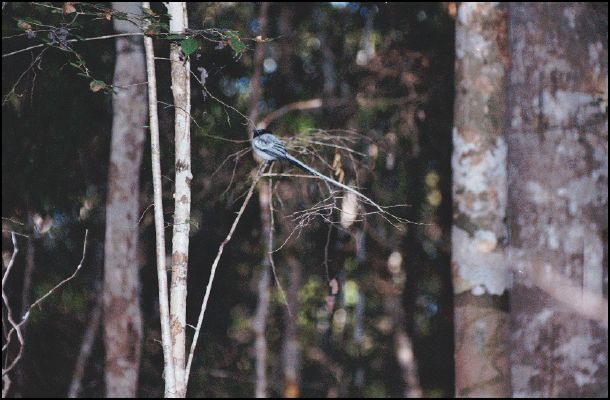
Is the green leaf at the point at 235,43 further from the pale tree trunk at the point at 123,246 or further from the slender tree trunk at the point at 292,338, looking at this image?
the slender tree trunk at the point at 292,338

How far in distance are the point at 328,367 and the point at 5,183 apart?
207 inches

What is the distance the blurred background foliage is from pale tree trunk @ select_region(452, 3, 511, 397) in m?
1.29

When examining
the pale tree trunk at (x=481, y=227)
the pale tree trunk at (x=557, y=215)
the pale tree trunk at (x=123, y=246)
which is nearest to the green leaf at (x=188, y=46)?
the pale tree trunk at (x=481, y=227)

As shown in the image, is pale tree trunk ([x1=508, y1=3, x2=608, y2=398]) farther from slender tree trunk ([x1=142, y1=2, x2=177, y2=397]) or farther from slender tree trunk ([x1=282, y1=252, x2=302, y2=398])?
slender tree trunk ([x1=282, y1=252, x2=302, y2=398])

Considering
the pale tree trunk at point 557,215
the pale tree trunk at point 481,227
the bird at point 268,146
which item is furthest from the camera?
the pale tree trunk at point 557,215

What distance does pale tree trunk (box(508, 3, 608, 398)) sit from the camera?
4449 millimetres

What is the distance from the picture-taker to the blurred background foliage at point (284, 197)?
19.5ft

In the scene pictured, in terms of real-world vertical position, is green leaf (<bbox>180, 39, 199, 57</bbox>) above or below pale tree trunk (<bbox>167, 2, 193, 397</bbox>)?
above

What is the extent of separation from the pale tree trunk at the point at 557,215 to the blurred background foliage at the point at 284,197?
3.69ft

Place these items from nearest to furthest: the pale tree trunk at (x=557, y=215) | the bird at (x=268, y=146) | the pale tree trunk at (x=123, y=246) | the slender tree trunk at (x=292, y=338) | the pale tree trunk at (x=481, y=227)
A: 1. the bird at (x=268, y=146)
2. the pale tree trunk at (x=481, y=227)
3. the pale tree trunk at (x=557, y=215)
4. the pale tree trunk at (x=123, y=246)
5. the slender tree trunk at (x=292, y=338)

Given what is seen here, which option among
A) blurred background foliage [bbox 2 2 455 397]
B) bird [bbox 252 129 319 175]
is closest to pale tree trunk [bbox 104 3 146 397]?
blurred background foliage [bbox 2 2 455 397]

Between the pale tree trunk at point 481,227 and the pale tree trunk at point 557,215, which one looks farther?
the pale tree trunk at point 557,215

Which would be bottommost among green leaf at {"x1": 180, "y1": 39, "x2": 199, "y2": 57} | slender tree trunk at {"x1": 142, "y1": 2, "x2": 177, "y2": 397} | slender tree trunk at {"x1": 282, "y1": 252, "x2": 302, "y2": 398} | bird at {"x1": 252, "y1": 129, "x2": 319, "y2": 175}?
slender tree trunk at {"x1": 282, "y1": 252, "x2": 302, "y2": 398}

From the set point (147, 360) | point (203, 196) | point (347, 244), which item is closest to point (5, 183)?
point (203, 196)
